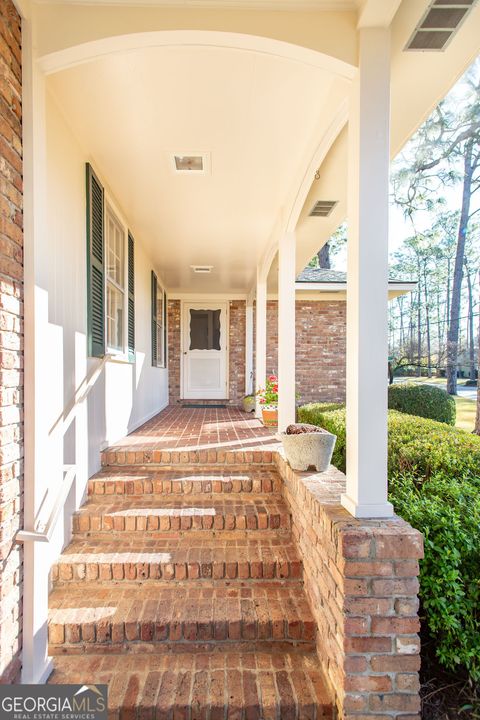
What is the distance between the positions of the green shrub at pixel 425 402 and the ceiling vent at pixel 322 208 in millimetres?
4401

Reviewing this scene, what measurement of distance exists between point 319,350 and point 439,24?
777cm

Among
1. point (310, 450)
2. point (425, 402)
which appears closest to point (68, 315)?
point (310, 450)

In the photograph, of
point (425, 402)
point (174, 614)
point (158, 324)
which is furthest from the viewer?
point (158, 324)

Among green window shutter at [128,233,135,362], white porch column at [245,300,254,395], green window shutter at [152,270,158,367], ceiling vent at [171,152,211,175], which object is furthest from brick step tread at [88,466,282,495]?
white porch column at [245,300,254,395]

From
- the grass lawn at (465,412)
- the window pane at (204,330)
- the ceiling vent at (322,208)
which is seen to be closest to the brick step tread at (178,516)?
the ceiling vent at (322,208)

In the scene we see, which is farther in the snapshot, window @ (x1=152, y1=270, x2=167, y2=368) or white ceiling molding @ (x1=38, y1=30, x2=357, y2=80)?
window @ (x1=152, y1=270, x2=167, y2=368)

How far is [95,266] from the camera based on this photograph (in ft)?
11.6

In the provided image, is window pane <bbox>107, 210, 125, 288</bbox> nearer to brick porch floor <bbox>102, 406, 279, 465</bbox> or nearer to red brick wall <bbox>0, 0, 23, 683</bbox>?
brick porch floor <bbox>102, 406, 279, 465</bbox>

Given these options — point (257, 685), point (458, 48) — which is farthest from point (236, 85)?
point (257, 685)

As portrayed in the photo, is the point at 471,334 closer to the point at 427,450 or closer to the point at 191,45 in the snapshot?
the point at 427,450

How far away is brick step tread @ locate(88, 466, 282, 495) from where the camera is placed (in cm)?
331

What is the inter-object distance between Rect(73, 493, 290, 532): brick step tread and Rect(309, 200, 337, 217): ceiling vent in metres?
2.79

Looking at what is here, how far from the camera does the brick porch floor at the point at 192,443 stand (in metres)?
3.74

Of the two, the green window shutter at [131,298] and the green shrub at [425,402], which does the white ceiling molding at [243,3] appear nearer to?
the green window shutter at [131,298]
